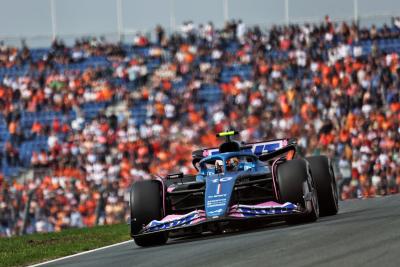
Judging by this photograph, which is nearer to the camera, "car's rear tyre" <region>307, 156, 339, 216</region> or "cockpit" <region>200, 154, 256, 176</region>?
"cockpit" <region>200, 154, 256, 176</region>

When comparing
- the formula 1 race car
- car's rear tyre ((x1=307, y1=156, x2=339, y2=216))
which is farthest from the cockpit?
car's rear tyre ((x1=307, y1=156, x2=339, y2=216))

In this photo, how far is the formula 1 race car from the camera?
1297 cm

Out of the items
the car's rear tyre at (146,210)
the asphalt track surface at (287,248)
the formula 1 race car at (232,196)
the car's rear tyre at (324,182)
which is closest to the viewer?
the asphalt track surface at (287,248)

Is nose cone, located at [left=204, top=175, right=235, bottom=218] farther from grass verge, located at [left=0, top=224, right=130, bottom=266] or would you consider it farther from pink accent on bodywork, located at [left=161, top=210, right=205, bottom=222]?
grass verge, located at [left=0, top=224, right=130, bottom=266]

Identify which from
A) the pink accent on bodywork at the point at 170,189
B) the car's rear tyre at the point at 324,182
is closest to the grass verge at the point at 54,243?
the pink accent on bodywork at the point at 170,189

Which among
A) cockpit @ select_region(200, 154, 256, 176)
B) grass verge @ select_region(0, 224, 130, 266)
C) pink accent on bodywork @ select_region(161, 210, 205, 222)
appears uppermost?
cockpit @ select_region(200, 154, 256, 176)

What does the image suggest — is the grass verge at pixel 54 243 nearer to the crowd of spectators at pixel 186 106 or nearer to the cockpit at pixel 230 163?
the cockpit at pixel 230 163

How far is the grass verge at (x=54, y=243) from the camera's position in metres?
13.8

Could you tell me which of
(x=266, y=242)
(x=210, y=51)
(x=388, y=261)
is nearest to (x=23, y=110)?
(x=210, y=51)

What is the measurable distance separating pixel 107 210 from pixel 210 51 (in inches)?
356

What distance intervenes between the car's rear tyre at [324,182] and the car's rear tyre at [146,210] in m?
2.36

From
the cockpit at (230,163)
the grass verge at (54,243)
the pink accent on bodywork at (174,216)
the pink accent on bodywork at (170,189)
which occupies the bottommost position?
the grass verge at (54,243)

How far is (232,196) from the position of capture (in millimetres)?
13227

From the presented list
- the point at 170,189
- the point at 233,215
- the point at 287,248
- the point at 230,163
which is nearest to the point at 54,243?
the point at 170,189
